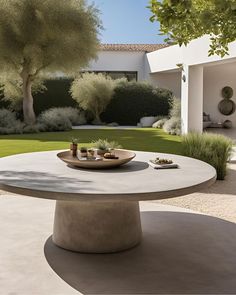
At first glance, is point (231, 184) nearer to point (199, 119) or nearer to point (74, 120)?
point (199, 119)

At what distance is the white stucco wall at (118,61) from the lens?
2645 cm

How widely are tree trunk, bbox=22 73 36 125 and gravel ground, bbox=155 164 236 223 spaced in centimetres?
1365

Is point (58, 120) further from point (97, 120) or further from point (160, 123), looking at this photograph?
point (160, 123)

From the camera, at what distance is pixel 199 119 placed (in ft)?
48.6

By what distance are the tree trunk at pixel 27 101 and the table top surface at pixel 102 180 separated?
1486 cm

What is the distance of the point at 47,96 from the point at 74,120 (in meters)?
2.30

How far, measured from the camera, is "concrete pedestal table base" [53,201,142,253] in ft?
12.9

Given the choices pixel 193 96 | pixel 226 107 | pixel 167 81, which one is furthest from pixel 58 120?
pixel 167 81

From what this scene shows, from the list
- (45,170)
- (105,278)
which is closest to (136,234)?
(105,278)

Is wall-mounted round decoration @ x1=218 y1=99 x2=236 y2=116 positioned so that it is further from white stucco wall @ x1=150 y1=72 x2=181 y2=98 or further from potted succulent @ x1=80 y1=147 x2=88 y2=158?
potted succulent @ x1=80 y1=147 x2=88 y2=158

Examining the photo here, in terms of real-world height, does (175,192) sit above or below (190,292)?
above

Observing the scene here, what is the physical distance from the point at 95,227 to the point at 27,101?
53.1 ft

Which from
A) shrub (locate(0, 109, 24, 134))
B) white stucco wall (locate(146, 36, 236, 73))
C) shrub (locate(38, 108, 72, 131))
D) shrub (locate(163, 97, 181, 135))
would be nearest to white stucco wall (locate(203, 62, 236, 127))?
white stucco wall (locate(146, 36, 236, 73))

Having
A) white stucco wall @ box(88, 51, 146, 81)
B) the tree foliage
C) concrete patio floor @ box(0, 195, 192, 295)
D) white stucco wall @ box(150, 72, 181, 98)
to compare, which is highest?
white stucco wall @ box(88, 51, 146, 81)
